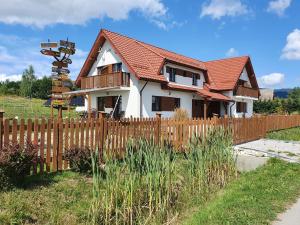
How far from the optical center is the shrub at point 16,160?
5529mm

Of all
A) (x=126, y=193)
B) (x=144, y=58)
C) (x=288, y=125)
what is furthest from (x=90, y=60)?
(x=126, y=193)

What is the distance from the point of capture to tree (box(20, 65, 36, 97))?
76125 millimetres

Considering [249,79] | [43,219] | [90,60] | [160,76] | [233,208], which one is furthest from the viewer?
[249,79]

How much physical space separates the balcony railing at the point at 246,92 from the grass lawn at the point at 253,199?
2664cm

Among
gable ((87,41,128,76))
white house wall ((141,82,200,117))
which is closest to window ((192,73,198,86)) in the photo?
white house wall ((141,82,200,117))

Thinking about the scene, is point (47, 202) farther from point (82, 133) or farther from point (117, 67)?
point (117, 67)

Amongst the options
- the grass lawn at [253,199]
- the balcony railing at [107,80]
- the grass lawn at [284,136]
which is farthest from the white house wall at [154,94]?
the grass lawn at [253,199]

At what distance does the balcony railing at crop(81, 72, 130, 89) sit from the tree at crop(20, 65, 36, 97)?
51477 millimetres

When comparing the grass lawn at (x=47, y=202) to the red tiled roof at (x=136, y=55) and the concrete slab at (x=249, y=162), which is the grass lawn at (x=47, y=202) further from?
the red tiled roof at (x=136, y=55)

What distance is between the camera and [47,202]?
5234 mm

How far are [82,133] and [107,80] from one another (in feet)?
60.9

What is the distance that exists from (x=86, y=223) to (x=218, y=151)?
3731mm

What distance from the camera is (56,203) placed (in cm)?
525

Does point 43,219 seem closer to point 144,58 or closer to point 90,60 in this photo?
point 144,58
